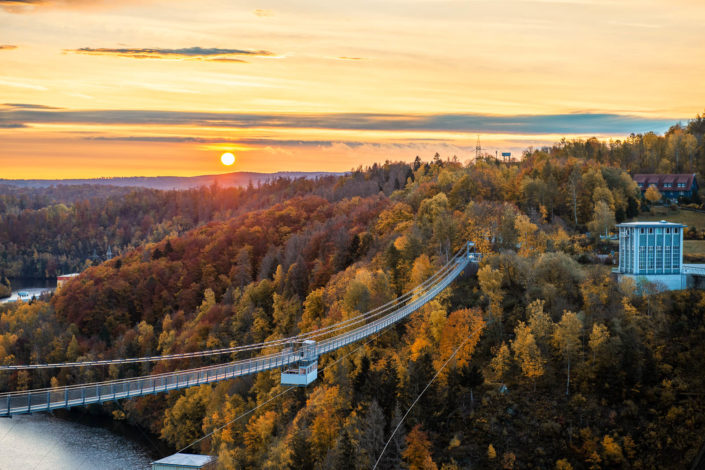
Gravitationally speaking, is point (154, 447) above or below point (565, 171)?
below

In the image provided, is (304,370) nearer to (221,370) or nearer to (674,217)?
(221,370)

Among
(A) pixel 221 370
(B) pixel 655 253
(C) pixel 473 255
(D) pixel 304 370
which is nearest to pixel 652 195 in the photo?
(B) pixel 655 253

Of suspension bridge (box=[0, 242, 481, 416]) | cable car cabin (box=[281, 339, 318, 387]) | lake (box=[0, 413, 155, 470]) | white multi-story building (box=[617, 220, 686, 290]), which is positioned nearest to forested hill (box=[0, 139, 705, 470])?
suspension bridge (box=[0, 242, 481, 416])

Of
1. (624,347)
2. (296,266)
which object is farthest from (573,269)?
(296,266)

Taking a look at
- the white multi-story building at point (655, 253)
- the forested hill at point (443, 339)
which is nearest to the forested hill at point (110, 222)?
the forested hill at point (443, 339)

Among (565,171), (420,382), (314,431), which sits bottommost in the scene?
(314,431)

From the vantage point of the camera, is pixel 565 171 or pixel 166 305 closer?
pixel 565 171

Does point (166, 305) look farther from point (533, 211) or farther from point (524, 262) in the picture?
point (524, 262)
